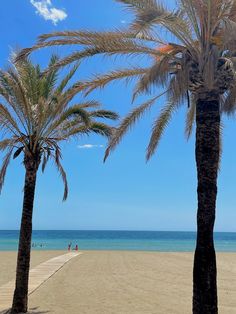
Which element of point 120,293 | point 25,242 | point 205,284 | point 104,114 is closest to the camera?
point 205,284

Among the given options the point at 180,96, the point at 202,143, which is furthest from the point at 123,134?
the point at 202,143

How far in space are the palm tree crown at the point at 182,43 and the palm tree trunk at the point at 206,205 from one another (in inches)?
19.9

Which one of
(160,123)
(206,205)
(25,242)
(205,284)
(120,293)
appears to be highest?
(160,123)

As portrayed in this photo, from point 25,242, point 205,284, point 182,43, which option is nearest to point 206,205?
A: point 205,284

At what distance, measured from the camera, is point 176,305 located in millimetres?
13820

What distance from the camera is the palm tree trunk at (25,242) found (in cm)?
1186

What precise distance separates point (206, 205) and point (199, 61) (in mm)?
2950

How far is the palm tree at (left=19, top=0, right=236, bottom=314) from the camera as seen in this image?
859 cm

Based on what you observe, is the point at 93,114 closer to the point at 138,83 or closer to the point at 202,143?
the point at 138,83

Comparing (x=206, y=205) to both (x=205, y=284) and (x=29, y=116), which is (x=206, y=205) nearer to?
(x=205, y=284)

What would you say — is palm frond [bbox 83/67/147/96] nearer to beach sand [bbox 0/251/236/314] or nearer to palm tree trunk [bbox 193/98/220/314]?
palm tree trunk [bbox 193/98/220/314]

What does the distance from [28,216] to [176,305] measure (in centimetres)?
542

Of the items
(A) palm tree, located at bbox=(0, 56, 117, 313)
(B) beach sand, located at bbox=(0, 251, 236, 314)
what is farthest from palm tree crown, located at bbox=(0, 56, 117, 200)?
(B) beach sand, located at bbox=(0, 251, 236, 314)

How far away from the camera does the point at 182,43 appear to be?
9633 mm
